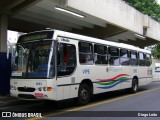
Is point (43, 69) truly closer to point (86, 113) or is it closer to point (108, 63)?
point (86, 113)

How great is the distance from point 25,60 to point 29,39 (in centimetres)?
90

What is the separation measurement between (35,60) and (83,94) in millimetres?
2722

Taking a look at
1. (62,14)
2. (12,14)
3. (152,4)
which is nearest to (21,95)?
(12,14)

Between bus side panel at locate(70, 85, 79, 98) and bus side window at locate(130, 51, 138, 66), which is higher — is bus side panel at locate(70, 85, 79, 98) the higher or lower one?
the lower one

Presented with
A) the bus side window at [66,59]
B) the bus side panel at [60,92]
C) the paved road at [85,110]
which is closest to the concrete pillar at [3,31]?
the paved road at [85,110]

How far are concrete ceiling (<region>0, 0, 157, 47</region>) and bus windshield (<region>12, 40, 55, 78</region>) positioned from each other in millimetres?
4149

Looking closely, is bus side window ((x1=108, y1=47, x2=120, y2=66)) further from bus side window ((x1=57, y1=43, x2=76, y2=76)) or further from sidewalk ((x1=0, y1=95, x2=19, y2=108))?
sidewalk ((x1=0, y1=95, x2=19, y2=108))

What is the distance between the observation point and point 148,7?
46.4 meters

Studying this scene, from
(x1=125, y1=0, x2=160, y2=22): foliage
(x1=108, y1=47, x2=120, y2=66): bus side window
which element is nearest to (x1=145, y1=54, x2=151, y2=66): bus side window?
(x1=108, y1=47, x2=120, y2=66): bus side window

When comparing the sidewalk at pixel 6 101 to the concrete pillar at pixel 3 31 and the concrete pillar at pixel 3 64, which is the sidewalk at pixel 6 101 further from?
the concrete pillar at pixel 3 31

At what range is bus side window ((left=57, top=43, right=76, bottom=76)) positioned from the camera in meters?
10.9

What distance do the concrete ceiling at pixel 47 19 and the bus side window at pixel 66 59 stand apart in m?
4.24

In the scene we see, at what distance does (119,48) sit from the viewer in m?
16.0

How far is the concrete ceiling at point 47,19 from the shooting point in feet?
50.0
